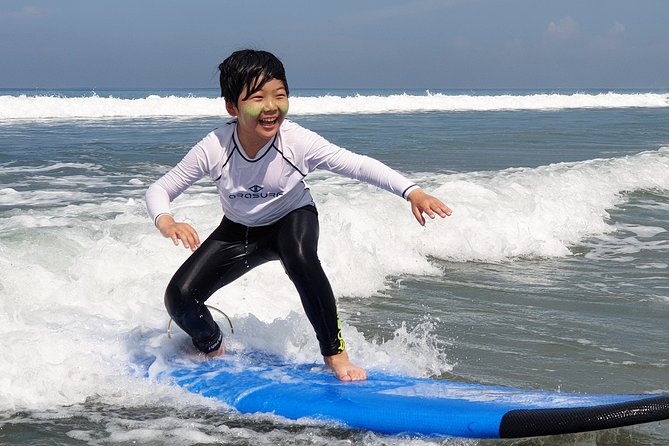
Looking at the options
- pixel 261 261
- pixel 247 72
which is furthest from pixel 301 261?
pixel 247 72

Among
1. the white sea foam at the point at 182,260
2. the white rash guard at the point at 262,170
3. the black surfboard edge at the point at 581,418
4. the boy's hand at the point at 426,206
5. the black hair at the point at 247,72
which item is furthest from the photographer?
the white sea foam at the point at 182,260

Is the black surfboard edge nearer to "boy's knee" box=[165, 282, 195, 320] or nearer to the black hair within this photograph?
"boy's knee" box=[165, 282, 195, 320]

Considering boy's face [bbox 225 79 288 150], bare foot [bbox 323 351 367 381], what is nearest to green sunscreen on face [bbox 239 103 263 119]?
boy's face [bbox 225 79 288 150]

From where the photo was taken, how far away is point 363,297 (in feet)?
21.0

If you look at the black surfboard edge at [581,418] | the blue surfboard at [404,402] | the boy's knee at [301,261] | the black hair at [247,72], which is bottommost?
the blue surfboard at [404,402]

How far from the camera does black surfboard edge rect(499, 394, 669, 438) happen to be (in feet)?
10.2

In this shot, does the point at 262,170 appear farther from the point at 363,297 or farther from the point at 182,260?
the point at 182,260

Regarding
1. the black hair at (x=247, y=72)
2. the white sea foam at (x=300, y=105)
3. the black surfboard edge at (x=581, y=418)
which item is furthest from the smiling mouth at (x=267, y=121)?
the white sea foam at (x=300, y=105)

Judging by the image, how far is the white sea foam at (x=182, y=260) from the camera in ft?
13.9

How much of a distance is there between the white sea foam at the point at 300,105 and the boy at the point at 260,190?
2687 cm

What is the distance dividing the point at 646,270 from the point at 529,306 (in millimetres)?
1745

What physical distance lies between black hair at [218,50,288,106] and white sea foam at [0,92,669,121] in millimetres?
27070

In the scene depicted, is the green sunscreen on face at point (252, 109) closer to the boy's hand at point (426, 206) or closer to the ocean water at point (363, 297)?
the boy's hand at point (426, 206)

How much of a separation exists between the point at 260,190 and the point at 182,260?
2.85 metres
